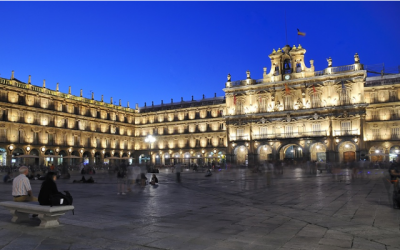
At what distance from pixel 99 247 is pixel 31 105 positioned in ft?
172

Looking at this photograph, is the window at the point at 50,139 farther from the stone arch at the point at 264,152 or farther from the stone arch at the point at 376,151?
the stone arch at the point at 376,151

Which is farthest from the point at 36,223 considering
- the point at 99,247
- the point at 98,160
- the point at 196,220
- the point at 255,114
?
the point at 98,160

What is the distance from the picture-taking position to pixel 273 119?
53.5 m

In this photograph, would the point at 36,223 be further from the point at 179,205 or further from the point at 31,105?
the point at 31,105

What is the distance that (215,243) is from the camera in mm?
6469

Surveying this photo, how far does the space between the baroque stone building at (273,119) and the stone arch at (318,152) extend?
14 centimetres

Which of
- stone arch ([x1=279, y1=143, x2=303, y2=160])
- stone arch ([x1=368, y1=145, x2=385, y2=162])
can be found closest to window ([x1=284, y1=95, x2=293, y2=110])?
stone arch ([x1=279, y1=143, x2=303, y2=160])

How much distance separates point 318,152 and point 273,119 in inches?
328

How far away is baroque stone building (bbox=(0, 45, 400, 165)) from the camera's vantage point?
48.8 meters

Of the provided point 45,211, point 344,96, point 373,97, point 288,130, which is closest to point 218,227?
point 45,211

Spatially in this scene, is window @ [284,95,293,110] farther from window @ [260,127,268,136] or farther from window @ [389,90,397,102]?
window @ [389,90,397,102]

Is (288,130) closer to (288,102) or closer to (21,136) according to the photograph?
(288,102)

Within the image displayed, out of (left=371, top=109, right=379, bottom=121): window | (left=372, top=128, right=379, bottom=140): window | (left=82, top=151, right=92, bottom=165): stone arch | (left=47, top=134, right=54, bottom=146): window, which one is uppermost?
(left=371, top=109, right=379, bottom=121): window

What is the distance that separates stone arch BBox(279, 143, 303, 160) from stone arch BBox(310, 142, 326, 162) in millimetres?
1879
